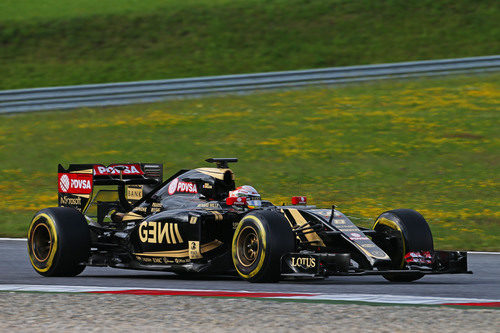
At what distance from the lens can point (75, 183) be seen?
481 inches

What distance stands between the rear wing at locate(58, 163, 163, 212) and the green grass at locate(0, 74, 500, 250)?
4673 mm

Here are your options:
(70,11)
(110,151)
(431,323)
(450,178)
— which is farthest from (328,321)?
(70,11)

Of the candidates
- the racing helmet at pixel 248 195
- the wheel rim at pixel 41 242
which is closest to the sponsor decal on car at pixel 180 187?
the racing helmet at pixel 248 195

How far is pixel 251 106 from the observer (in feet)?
79.4

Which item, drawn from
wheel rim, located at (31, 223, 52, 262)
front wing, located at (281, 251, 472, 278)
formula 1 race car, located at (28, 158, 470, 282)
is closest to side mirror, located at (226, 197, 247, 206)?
formula 1 race car, located at (28, 158, 470, 282)

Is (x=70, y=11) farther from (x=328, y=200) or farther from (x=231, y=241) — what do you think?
(x=231, y=241)

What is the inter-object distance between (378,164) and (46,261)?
10.5 meters

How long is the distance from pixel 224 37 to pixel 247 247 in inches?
793

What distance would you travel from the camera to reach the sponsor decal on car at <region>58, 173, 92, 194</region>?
1210 cm

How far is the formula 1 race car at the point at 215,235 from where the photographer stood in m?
9.62

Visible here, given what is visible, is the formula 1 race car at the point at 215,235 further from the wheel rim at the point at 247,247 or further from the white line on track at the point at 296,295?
the white line on track at the point at 296,295

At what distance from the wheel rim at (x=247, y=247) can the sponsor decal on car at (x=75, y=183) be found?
2.90 m

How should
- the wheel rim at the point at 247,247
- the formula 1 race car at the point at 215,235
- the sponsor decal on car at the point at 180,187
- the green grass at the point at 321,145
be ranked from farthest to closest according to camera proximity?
the green grass at the point at 321,145
the sponsor decal on car at the point at 180,187
the wheel rim at the point at 247,247
the formula 1 race car at the point at 215,235

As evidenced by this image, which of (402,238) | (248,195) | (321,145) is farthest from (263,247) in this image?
(321,145)
